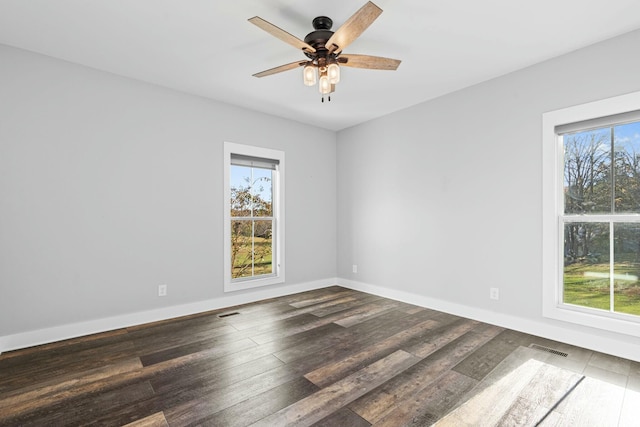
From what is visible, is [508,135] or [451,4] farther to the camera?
[508,135]

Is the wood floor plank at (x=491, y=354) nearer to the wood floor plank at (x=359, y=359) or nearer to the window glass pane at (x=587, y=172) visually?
the wood floor plank at (x=359, y=359)

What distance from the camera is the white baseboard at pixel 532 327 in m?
2.49

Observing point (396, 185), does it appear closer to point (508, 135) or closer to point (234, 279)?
point (508, 135)

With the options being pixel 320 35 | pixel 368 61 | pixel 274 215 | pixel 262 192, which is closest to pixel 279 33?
pixel 320 35

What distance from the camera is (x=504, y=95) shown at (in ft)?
10.5

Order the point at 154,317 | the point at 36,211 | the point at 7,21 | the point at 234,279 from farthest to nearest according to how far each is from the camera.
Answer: the point at 234,279 < the point at 154,317 < the point at 36,211 < the point at 7,21

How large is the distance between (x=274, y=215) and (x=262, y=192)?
0.39m

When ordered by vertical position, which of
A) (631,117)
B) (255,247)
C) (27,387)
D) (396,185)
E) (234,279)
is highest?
(631,117)

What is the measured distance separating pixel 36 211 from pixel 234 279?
2203 millimetres

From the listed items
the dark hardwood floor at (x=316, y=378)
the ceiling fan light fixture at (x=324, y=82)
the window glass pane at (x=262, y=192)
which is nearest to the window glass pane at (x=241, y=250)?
the window glass pane at (x=262, y=192)

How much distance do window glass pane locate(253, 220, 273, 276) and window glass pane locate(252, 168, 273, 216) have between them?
0.17 m

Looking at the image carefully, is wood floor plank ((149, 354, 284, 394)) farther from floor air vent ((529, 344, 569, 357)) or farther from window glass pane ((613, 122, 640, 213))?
window glass pane ((613, 122, 640, 213))

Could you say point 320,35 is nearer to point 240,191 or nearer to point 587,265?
point 240,191

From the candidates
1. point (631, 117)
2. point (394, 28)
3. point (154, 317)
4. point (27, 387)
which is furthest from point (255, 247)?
point (631, 117)
